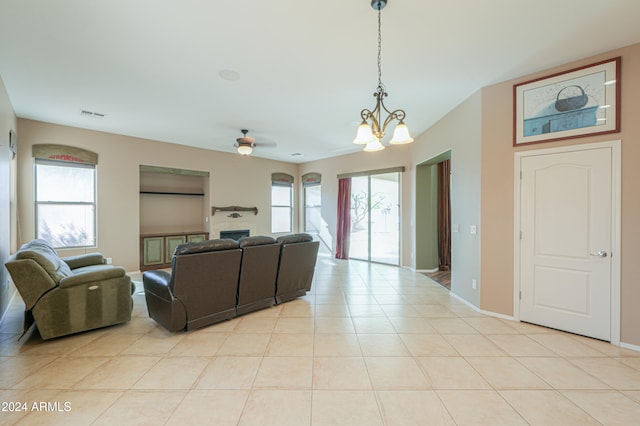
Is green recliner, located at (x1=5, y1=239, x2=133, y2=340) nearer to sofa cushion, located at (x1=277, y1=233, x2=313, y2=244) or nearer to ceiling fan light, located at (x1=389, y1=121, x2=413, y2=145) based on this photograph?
sofa cushion, located at (x1=277, y1=233, x2=313, y2=244)

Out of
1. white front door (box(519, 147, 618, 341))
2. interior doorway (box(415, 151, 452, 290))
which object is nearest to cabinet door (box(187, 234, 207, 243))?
interior doorway (box(415, 151, 452, 290))

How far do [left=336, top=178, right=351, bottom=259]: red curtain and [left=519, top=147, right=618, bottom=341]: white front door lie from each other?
14.7ft

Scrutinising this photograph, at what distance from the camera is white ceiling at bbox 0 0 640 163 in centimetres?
218

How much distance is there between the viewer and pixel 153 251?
6.04 meters

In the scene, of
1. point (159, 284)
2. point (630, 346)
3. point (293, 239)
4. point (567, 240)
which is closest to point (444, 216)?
point (567, 240)

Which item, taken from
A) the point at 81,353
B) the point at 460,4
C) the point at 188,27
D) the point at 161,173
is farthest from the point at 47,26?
the point at 161,173

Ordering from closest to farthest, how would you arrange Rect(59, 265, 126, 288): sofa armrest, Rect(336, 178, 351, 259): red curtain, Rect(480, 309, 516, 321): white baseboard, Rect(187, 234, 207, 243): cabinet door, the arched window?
Rect(59, 265, 126, 288): sofa armrest, Rect(480, 309, 516, 321): white baseboard, the arched window, Rect(187, 234, 207, 243): cabinet door, Rect(336, 178, 351, 259): red curtain

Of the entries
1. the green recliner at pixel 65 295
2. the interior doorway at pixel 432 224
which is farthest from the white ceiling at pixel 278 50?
the green recliner at pixel 65 295

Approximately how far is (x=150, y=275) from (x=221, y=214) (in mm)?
4110

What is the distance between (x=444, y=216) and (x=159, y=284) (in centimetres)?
595

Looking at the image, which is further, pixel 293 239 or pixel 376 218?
pixel 376 218

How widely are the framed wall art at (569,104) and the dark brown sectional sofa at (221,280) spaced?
3.28 meters

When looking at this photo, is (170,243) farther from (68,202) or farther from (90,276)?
(90,276)

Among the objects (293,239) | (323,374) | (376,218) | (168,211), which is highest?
(168,211)
